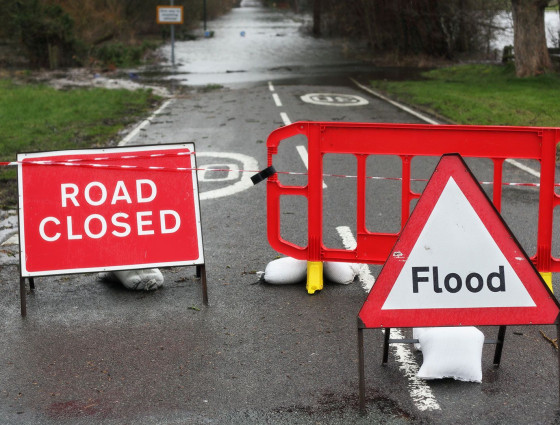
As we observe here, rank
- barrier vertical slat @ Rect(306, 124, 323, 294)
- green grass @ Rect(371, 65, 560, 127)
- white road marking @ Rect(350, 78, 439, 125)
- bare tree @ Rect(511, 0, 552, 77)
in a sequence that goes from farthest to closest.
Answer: bare tree @ Rect(511, 0, 552, 77), white road marking @ Rect(350, 78, 439, 125), green grass @ Rect(371, 65, 560, 127), barrier vertical slat @ Rect(306, 124, 323, 294)

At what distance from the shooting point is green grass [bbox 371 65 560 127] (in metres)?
16.5

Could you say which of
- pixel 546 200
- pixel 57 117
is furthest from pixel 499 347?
pixel 57 117

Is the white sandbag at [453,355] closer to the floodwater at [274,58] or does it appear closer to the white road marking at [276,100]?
the white road marking at [276,100]

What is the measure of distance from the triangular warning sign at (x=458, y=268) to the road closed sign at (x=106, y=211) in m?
2.15

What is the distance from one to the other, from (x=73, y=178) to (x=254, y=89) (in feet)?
59.7

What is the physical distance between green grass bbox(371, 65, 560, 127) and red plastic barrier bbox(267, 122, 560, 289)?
9.34 m

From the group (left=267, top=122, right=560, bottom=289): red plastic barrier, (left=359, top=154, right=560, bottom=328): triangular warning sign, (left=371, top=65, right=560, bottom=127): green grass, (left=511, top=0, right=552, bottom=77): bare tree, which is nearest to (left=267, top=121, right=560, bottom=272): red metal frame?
(left=267, top=122, right=560, bottom=289): red plastic barrier

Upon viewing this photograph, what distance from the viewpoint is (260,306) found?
6.14 metres

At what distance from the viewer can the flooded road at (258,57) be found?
29.2 meters

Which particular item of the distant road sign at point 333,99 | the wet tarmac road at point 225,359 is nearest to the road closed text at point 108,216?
the wet tarmac road at point 225,359

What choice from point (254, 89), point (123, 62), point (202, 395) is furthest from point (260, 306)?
point (123, 62)

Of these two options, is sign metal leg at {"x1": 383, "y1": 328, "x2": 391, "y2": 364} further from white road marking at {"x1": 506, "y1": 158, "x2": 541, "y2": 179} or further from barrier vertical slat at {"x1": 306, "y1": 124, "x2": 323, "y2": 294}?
white road marking at {"x1": 506, "y1": 158, "x2": 541, "y2": 179}

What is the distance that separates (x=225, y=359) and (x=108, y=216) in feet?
5.74

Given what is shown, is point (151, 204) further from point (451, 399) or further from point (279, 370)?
point (451, 399)
